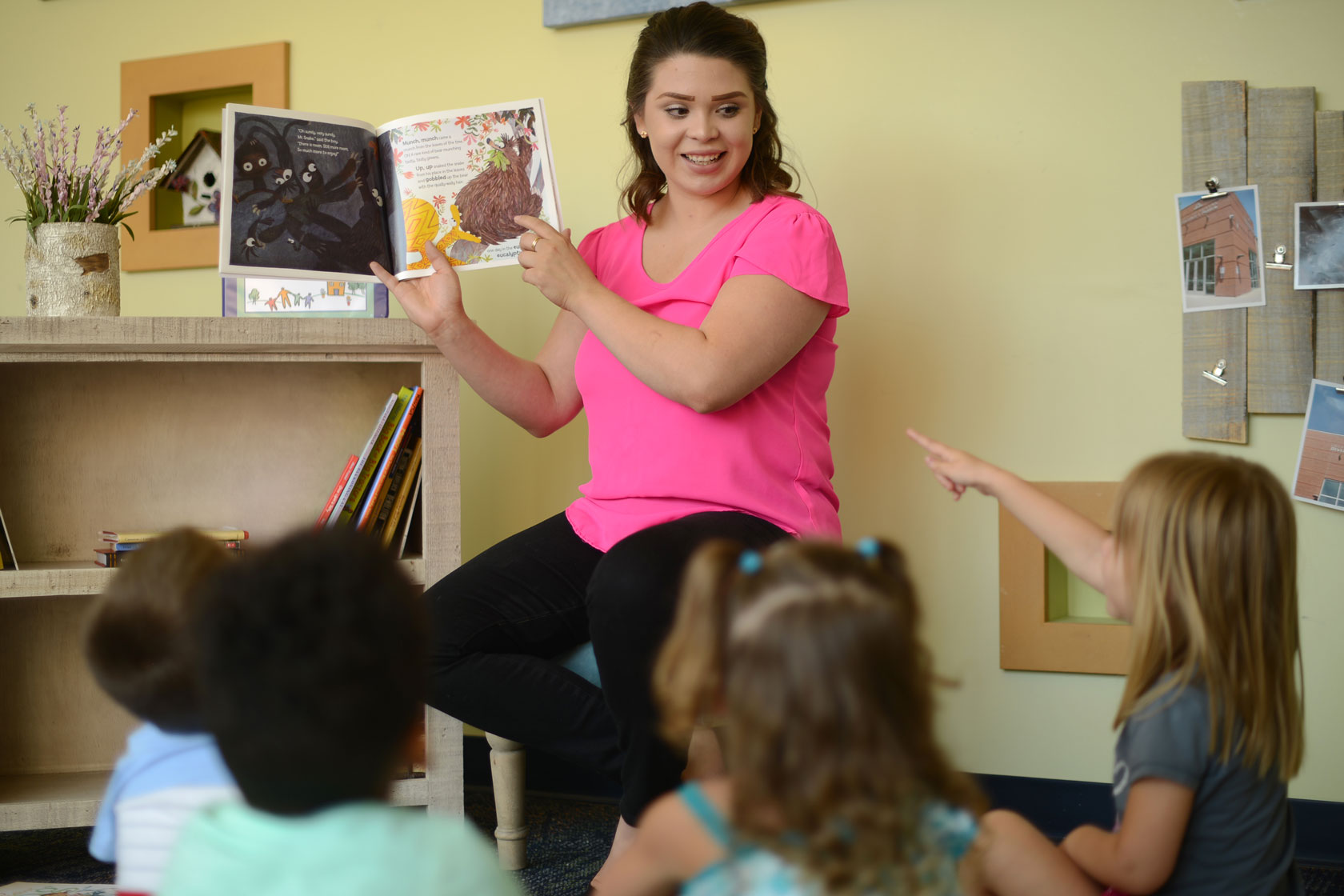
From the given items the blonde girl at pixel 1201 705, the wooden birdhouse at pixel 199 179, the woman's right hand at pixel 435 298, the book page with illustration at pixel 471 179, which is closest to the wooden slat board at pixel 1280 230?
the blonde girl at pixel 1201 705

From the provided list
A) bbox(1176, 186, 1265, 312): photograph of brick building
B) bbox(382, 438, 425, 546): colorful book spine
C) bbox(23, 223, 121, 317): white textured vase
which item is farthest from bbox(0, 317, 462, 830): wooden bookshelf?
bbox(1176, 186, 1265, 312): photograph of brick building

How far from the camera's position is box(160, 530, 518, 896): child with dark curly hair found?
0.73 meters

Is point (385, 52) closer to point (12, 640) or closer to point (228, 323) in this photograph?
point (228, 323)

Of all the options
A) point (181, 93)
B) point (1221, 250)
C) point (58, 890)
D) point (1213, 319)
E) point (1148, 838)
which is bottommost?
point (58, 890)

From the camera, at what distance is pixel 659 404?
58.8 inches

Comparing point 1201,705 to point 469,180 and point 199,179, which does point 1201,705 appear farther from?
point 199,179

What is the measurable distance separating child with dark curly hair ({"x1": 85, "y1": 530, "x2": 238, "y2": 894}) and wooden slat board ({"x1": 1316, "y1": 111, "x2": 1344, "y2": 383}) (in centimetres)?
165

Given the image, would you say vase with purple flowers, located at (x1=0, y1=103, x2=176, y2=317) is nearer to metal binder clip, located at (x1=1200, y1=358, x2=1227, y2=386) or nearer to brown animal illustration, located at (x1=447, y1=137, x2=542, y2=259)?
brown animal illustration, located at (x1=447, y1=137, x2=542, y2=259)

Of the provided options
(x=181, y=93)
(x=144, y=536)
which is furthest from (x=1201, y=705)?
(x=181, y=93)

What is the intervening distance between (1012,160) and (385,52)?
50.2 inches

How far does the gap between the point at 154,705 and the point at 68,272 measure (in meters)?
1.03

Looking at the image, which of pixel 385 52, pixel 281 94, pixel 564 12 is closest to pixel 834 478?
pixel 564 12

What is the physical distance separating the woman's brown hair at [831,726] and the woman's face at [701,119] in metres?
0.94

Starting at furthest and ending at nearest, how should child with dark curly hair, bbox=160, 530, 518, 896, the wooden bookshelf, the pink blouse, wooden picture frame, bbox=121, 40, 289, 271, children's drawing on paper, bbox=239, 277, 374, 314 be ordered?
wooden picture frame, bbox=121, 40, 289, 271, children's drawing on paper, bbox=239, 277, 374, 314, the wooden bookshelf, the pink blouse, child with dark curly hair, bbox=160, 530, 518, 896
